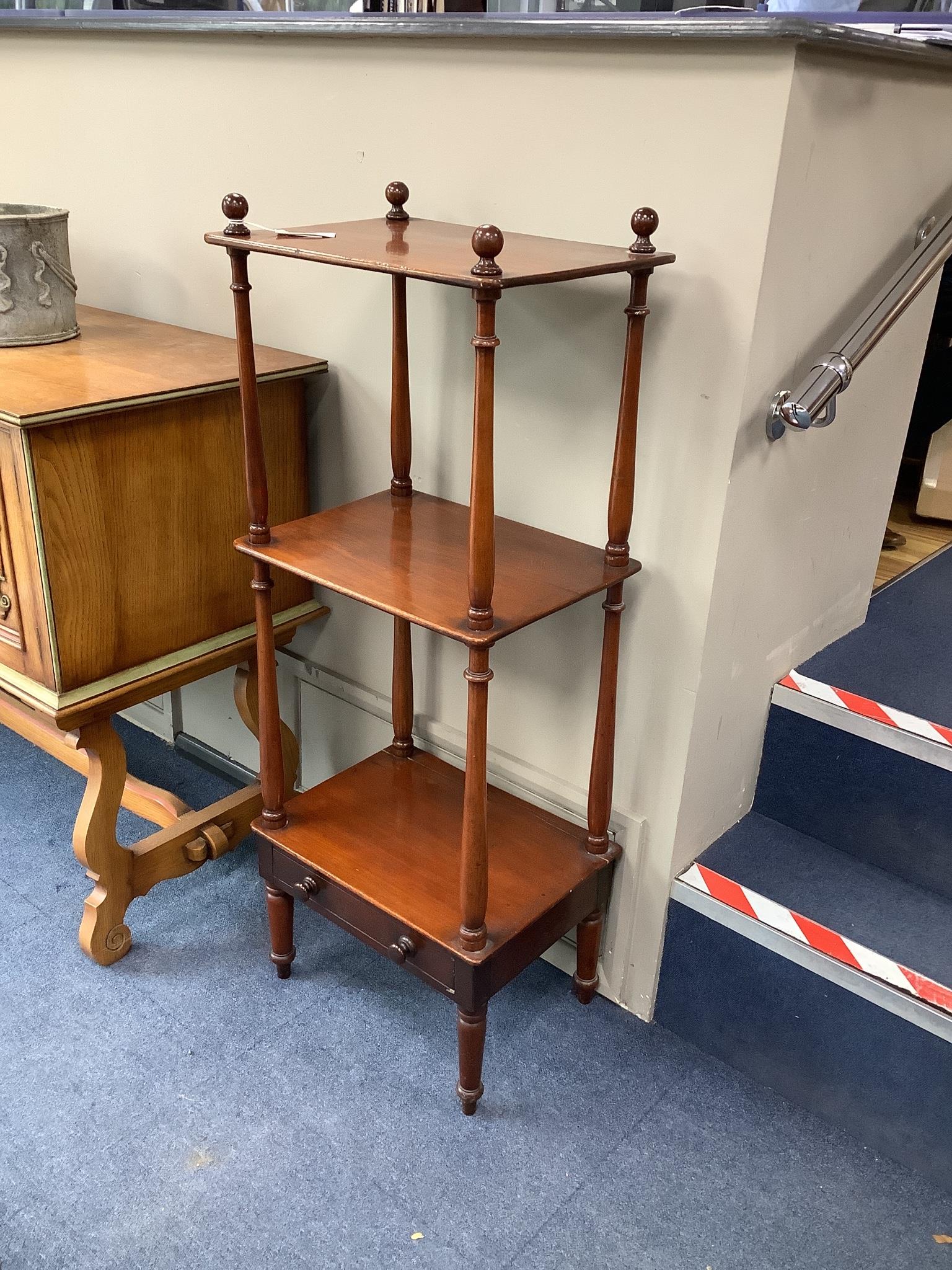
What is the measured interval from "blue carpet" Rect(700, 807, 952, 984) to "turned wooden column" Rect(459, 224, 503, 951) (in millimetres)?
465

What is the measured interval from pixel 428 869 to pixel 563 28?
3.91 feet

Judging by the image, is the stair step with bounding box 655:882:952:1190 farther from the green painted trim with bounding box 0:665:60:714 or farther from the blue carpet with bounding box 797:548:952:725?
the green painted trim with bounding box 0:665:60:714

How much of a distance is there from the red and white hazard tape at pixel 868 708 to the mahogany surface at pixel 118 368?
38.3 inches

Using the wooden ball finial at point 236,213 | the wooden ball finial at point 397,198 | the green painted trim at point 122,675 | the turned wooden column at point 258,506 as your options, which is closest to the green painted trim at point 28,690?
the green painted trim at point 122,675

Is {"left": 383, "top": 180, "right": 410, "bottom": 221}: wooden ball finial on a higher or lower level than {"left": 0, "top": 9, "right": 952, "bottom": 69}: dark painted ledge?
lower

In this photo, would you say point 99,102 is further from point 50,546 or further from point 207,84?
point 50,546

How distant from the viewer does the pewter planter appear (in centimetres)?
170

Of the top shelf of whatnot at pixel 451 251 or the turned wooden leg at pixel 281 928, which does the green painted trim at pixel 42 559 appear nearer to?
the top shelf of whatnot at pixel 451 251

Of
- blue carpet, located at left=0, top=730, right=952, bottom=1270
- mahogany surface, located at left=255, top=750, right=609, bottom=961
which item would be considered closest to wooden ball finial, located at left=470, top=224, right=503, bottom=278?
mahogany surface, located at left=255, top=750, right=609, bottom=961

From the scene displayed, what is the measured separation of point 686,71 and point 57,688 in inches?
48.1

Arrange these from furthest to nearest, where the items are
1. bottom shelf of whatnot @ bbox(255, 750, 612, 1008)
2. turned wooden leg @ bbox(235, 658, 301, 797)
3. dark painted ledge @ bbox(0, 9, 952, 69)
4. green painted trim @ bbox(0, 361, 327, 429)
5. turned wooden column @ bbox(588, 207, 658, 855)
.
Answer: turned wooden leg @ bbox(235, 658, 301, 797)
bottom shelf of whatnot @ bbox(255, 750, 612, 1008)
green painted trim @ bbox(0, 361, 327, 429)
turned wooden column @ bbox(588, 207, 658, 855)
dark painted ledge @ bbox(0, 9, 952, 69)

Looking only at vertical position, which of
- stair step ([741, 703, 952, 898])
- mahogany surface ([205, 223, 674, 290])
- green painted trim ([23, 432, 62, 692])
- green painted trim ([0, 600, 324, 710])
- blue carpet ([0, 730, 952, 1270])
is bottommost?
blue carpet ([0, 730, 952, 1270])

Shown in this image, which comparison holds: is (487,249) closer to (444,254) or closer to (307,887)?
(444,254)

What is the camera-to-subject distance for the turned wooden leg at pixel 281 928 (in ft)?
5.87
